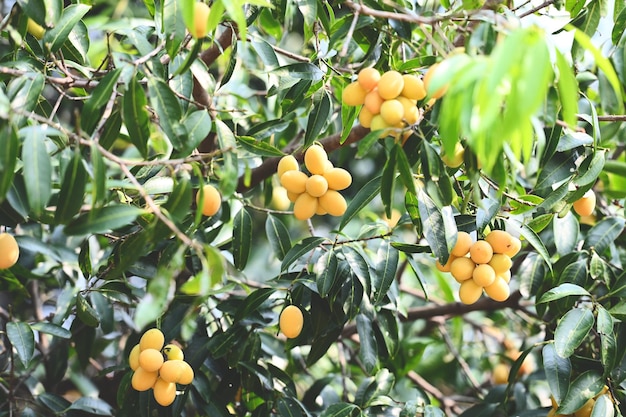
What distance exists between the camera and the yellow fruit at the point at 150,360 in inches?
44.8

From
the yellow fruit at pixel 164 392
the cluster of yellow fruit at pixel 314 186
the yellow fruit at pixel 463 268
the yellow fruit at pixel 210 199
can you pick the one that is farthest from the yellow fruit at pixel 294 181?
the yellow fruit at pixel 164 392

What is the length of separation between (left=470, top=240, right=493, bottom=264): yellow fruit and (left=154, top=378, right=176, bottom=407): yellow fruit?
0.51 metres

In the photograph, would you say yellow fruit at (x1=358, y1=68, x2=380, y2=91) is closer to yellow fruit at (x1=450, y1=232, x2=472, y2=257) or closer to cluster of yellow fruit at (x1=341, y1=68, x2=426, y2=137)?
cluster of yellow fruit at (x1=341, y1=68, x2=426, y2=137)

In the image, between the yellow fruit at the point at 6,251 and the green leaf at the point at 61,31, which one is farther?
the green leaf at the point at 61,31

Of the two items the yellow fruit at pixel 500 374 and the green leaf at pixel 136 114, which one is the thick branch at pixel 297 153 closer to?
the green leaf at pixel 136 114

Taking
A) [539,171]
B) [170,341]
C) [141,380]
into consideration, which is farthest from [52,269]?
Answer: [539,171]

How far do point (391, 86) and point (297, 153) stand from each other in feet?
1.69

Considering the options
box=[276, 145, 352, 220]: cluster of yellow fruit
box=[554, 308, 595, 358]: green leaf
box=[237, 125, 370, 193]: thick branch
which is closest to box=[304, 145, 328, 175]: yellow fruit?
box=[276, 145, 352, 220]: cluster of yellow fruit

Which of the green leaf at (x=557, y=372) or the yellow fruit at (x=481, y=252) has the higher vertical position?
the yellow fruit at (x=481, y=252)

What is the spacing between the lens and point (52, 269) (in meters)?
1.70

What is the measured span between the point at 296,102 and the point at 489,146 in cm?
52

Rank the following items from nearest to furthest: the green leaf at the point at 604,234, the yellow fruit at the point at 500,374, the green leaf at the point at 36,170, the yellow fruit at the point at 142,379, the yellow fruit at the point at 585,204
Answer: the green leaf at the point at 36,170 → the yellow fruit at the point at 142,379 → the yellow fruit at the point at 585,204 → the green leaf at the point at 604,234 → the yellow fruit at the point at 500,374

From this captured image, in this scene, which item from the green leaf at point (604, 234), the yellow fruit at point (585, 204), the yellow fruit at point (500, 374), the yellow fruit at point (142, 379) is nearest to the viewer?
the yellow fruit at point (142, 379)

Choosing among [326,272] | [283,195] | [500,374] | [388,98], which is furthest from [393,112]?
[500,374]
